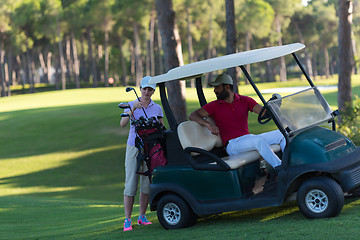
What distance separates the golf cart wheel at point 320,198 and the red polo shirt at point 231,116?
1270mm

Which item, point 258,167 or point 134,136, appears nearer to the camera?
point 258,167

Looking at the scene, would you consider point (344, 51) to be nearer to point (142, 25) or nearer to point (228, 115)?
point (228, 115)

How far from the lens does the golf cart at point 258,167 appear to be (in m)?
5.60

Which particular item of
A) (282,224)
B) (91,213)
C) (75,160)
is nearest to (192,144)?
(282,224)

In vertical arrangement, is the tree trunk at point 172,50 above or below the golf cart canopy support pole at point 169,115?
above

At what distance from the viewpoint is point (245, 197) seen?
603 centimetres

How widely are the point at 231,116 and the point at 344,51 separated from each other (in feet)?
29.2

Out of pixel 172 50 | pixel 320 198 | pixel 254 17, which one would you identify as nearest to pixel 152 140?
pixel 320 198

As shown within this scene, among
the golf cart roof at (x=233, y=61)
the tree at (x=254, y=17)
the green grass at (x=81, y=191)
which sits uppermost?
the tree at (x=254, y=17)

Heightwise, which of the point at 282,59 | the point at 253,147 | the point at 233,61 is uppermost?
the point at 282,59

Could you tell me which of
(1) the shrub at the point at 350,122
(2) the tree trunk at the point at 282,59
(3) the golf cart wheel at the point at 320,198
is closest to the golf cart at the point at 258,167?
(3) the golf cart wheel at the point at 320,198

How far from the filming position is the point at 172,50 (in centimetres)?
1240

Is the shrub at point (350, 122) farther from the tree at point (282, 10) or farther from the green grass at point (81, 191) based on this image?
the tree at point (282, 10)

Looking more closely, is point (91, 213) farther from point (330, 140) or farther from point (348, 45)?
point (348, 45)
